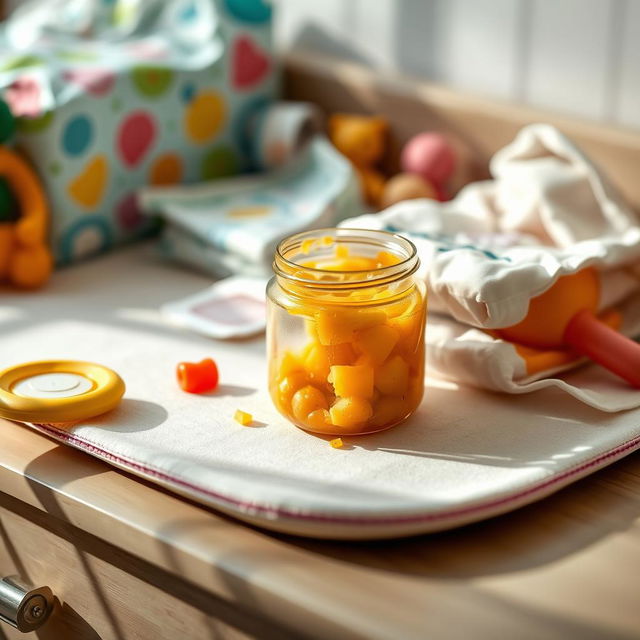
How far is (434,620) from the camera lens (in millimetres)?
573

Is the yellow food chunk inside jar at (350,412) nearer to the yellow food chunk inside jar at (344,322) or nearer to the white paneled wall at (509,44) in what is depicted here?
the yellow food chunk inside jar at (344,322)

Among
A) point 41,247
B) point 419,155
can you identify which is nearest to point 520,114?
point 419,155

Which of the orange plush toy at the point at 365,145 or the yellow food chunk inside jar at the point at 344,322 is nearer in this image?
the yellow food chunk inside jar at the point at 344,322

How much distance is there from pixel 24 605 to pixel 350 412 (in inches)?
10.5

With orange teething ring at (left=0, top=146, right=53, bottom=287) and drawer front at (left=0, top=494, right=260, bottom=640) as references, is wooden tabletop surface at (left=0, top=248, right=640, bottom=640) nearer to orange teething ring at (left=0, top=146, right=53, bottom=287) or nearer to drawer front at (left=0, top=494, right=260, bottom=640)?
drawer front at (left=0, top=494, right=260, bottom=640)

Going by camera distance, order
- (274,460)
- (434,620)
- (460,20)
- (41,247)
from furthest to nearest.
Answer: (460,20), (41,247), (274,460), (434,620)

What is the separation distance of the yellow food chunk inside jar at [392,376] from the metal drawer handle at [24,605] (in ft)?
0.94

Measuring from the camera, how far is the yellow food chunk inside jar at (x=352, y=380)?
72 centimetres

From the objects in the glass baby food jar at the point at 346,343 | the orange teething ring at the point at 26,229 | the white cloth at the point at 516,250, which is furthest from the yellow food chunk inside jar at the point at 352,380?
the orange teething ring at the point at 26,229

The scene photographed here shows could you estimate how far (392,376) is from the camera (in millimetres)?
735

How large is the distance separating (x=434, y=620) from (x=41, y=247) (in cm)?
65

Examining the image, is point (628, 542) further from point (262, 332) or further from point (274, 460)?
point (262, 332)

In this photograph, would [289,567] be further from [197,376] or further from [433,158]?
[433,158]

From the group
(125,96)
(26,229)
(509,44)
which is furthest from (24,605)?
(509,44)
